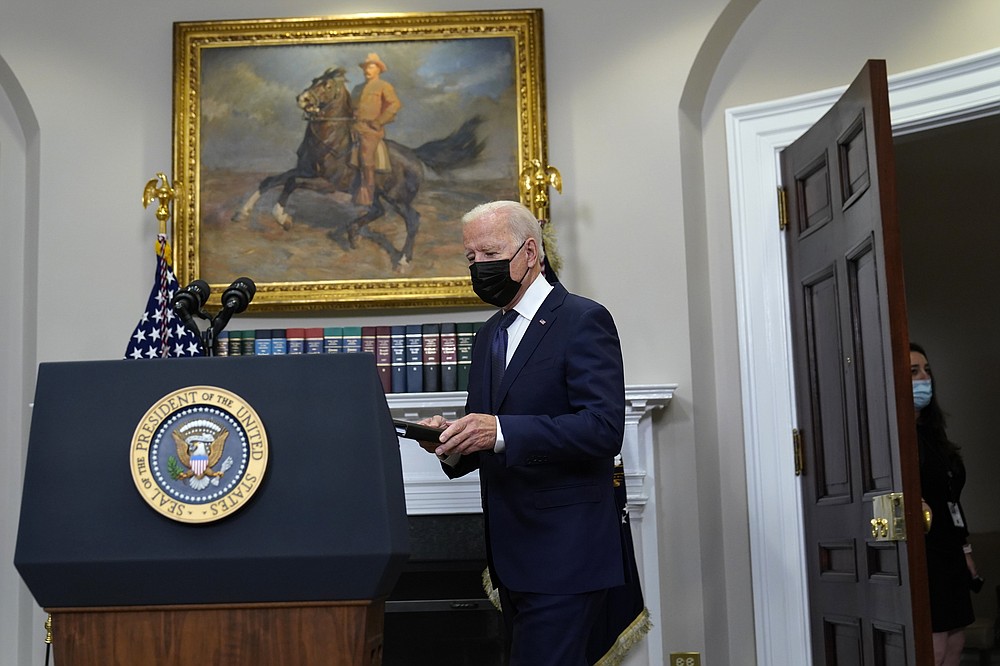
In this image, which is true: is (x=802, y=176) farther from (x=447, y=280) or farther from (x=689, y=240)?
(x=447, y=280)

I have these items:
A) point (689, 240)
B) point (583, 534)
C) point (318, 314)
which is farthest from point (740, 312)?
point (583, 534)

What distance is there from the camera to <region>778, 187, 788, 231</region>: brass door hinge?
489 cm

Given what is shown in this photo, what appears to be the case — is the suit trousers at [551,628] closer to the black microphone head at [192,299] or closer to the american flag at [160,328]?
the black microphone head at [192,299]

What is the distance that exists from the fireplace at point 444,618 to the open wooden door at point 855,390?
1.34m

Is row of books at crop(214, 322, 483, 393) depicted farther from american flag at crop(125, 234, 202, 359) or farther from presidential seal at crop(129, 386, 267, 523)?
presidential seal at crop(129, 386, 267, 523)

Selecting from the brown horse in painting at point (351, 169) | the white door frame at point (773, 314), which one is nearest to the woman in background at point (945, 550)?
the white door frame at point (773, 314)

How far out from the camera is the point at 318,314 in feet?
16.7

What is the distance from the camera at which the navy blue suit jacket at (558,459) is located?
109 inches

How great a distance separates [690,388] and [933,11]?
182cm

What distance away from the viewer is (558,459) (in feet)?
9.11

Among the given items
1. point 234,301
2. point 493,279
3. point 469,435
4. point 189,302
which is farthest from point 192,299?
point 469,435

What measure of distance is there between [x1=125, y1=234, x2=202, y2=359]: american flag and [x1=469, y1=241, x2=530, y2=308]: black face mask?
1720mm

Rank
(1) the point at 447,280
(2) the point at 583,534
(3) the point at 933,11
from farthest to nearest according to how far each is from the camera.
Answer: (1) the point at 447,280 → (3) the point at 933,11 → (2) the point at 583,534

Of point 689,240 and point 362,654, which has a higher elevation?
point 689,240
